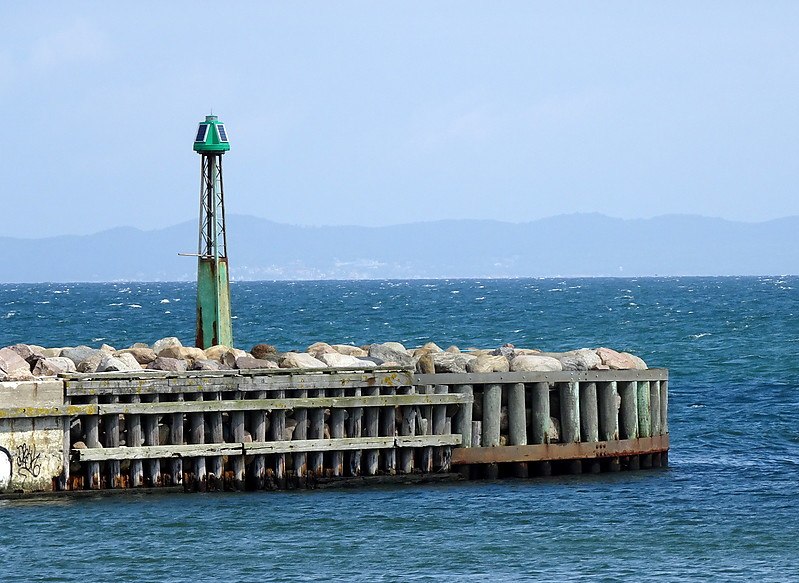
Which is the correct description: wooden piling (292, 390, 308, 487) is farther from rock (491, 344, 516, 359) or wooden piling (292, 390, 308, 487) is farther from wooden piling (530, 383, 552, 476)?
rock (491, 344, 516, 359)

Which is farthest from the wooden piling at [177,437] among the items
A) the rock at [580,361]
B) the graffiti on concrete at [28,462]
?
the rock at [580,361]

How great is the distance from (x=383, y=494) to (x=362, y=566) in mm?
3891

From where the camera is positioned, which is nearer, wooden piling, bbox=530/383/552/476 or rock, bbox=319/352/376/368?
rock, bbox=319/352/376/368

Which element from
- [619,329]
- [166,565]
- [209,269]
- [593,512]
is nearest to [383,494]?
[593,512]

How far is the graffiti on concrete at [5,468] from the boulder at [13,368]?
1.15 meters

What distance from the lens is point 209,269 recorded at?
2505cm

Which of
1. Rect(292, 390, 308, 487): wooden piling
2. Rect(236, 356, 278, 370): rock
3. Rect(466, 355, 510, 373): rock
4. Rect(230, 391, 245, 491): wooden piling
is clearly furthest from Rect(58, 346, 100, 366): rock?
Rect(466, 355, 510, 373): rock

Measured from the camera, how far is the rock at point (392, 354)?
882 inches

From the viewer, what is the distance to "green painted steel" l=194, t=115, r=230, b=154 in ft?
81.9

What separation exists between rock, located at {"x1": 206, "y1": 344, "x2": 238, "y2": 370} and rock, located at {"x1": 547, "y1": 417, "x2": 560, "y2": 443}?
4.85 meters

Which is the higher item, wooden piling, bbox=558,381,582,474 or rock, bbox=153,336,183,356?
rock, bbox=153,336,183,356

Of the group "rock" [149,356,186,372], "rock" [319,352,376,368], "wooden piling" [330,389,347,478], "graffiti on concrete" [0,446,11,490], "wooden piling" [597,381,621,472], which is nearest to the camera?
"graffiti on concrete" [0,446,11,490]

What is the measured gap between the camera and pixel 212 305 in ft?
81.9

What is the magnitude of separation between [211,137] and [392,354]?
522 cm
